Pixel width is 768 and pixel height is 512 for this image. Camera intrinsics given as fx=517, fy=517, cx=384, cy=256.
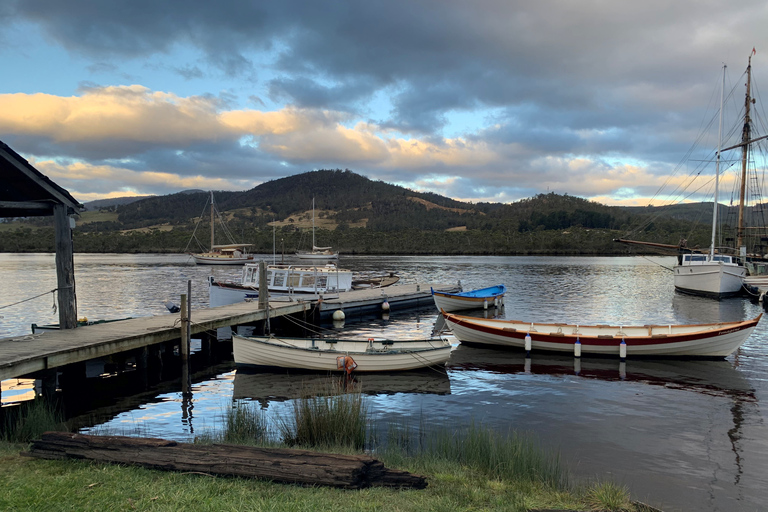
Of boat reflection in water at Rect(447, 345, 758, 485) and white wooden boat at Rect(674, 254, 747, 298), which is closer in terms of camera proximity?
boat reflection in water at Rect(447, 345, 758, 485)

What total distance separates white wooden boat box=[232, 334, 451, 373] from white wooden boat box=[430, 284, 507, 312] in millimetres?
13868

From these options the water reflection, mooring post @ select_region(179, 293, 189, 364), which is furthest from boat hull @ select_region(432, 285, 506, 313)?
mooring post @ select_region(179, 293, 189, 364)

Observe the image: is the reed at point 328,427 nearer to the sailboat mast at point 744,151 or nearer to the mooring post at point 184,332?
the mooring post at point 184,332

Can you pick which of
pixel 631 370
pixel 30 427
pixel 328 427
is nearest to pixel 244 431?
pixel 328 427

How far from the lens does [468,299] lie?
114 ft

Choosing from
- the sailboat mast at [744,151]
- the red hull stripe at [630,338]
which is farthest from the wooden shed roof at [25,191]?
the sailboat mast at [744,151]

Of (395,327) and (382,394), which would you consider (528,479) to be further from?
(395,327)

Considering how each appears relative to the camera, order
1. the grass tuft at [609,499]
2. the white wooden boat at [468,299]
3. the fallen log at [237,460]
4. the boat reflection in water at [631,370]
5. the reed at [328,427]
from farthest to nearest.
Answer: the white wooden boat at [468,299], the boat reflection in water at [631,370], the reed at [328,427], the grass tuft at [609,499], the fallen log at [237,460]

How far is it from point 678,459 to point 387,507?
25.1 feet

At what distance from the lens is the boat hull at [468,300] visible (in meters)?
33.5

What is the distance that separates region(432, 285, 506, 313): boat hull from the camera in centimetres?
3350

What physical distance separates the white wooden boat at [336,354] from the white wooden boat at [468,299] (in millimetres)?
13868

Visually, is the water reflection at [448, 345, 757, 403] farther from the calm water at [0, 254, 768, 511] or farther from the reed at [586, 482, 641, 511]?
the reed at [586, 482, 641, 511]

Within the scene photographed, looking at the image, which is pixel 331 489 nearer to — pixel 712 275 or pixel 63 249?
pixel 63 249
